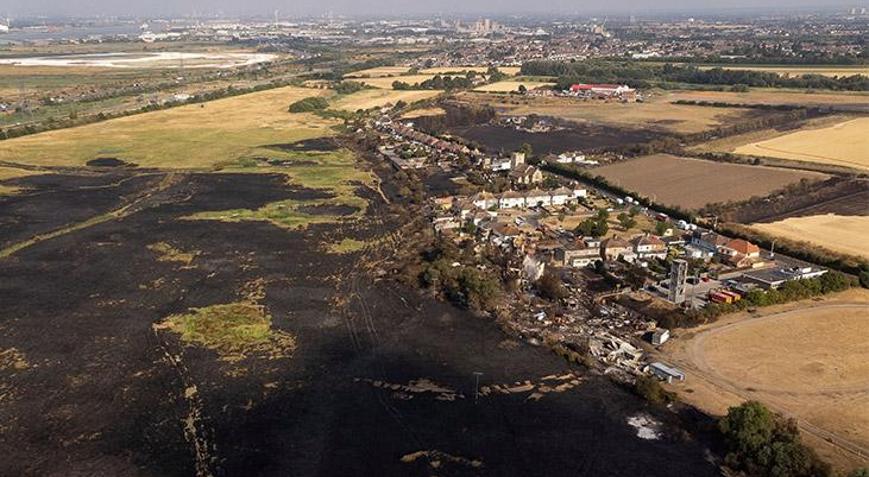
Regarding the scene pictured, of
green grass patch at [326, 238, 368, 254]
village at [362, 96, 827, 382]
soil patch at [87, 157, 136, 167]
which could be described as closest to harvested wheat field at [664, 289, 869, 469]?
village at [362, 96, 827, 382]

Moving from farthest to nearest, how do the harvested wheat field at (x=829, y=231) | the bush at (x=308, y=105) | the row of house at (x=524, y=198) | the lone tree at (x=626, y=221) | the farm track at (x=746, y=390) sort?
the bush at (x=308, y=105)
the row of house at (x=524, y=198)
the lone tree at (x=626, y=221)
the harvested wheat field at (x=829, y=231)
the farm track at (x=746, y=390)

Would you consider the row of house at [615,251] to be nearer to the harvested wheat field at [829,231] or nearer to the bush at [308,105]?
the harvested wheat field at [829,231]

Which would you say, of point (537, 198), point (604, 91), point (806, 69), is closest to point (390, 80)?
point (604, 91)

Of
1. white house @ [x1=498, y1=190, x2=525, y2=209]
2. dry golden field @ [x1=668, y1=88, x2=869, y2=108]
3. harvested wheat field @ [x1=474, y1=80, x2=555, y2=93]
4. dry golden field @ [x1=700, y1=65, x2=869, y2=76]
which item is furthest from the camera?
dry golden field @ [x1=700, y1=65, x2=869, y2=76]

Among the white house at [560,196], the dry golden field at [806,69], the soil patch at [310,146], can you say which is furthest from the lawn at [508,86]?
the white house at [560,196]

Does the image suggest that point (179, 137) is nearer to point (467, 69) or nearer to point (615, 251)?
point (615, 251)

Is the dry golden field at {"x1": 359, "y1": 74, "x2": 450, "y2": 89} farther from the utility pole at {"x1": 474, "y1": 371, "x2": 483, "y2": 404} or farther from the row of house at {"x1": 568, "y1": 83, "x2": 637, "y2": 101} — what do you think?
the utility pole at {"x1": 474, "y1": 371, "x2": 483, "y2": 404}
